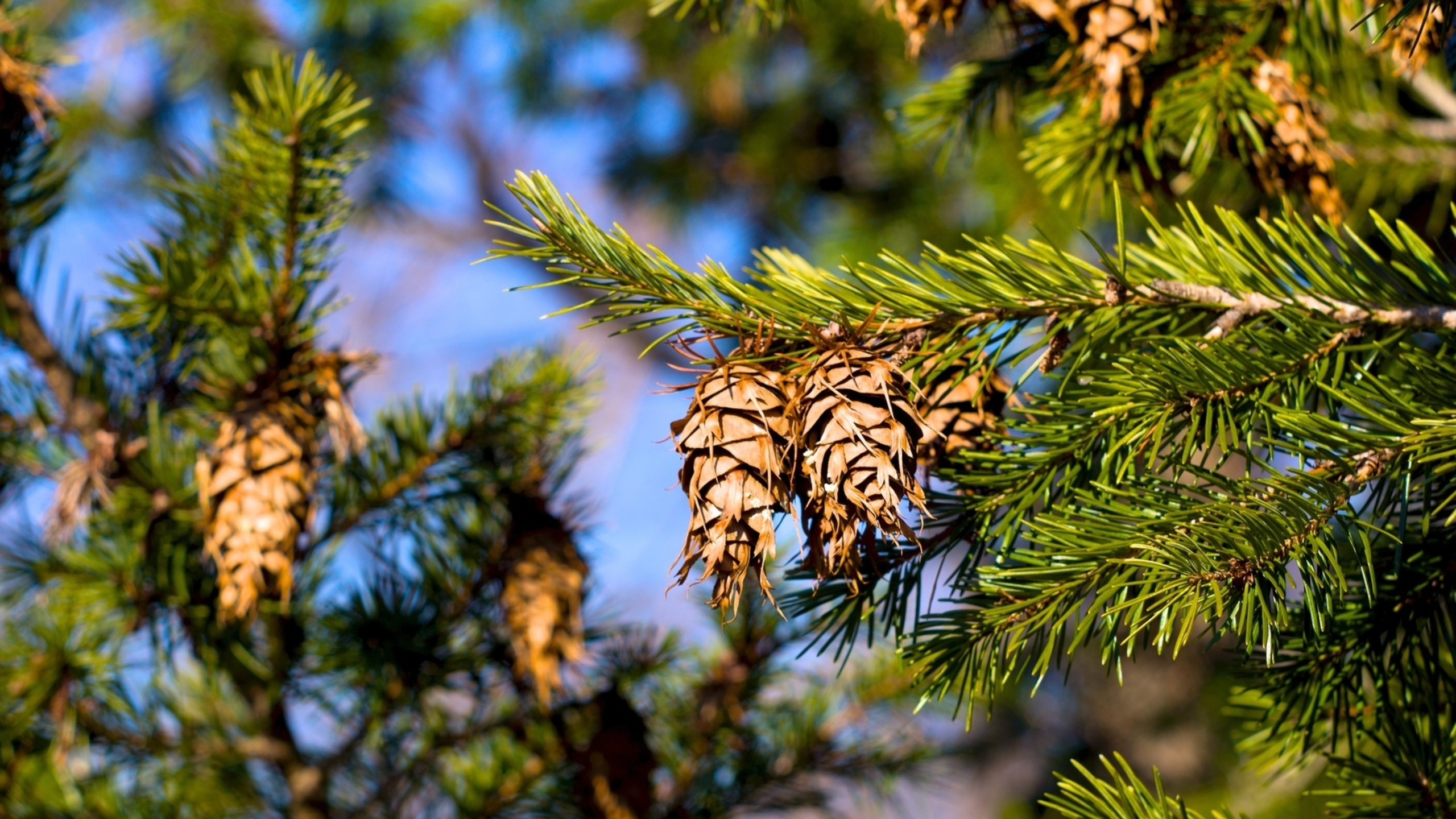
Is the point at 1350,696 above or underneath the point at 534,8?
underneath

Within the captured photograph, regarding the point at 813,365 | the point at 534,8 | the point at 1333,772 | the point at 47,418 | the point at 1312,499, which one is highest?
the point at 534,8

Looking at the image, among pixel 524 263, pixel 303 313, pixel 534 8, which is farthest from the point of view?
pixel 524 263

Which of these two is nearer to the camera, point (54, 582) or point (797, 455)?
point (797, 455)

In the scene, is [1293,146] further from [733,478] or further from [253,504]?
[253,504]

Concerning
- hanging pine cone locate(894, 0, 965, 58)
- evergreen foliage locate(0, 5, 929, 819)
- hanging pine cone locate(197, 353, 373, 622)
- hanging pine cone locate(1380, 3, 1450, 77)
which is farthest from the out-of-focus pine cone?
hanging pine cone locate(1380, 3, 1450, 77)

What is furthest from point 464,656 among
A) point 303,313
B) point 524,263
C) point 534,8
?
point 524,263

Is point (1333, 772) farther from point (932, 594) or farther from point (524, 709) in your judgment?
point (524, 709)

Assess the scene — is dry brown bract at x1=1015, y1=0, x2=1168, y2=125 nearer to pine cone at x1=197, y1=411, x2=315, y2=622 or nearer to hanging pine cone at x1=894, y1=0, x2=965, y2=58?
hanging pine cone at x1=894, y1=0, x2=965, y2=58

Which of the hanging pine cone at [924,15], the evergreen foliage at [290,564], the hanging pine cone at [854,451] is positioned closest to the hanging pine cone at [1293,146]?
the hanging pine cone at [924,15]
